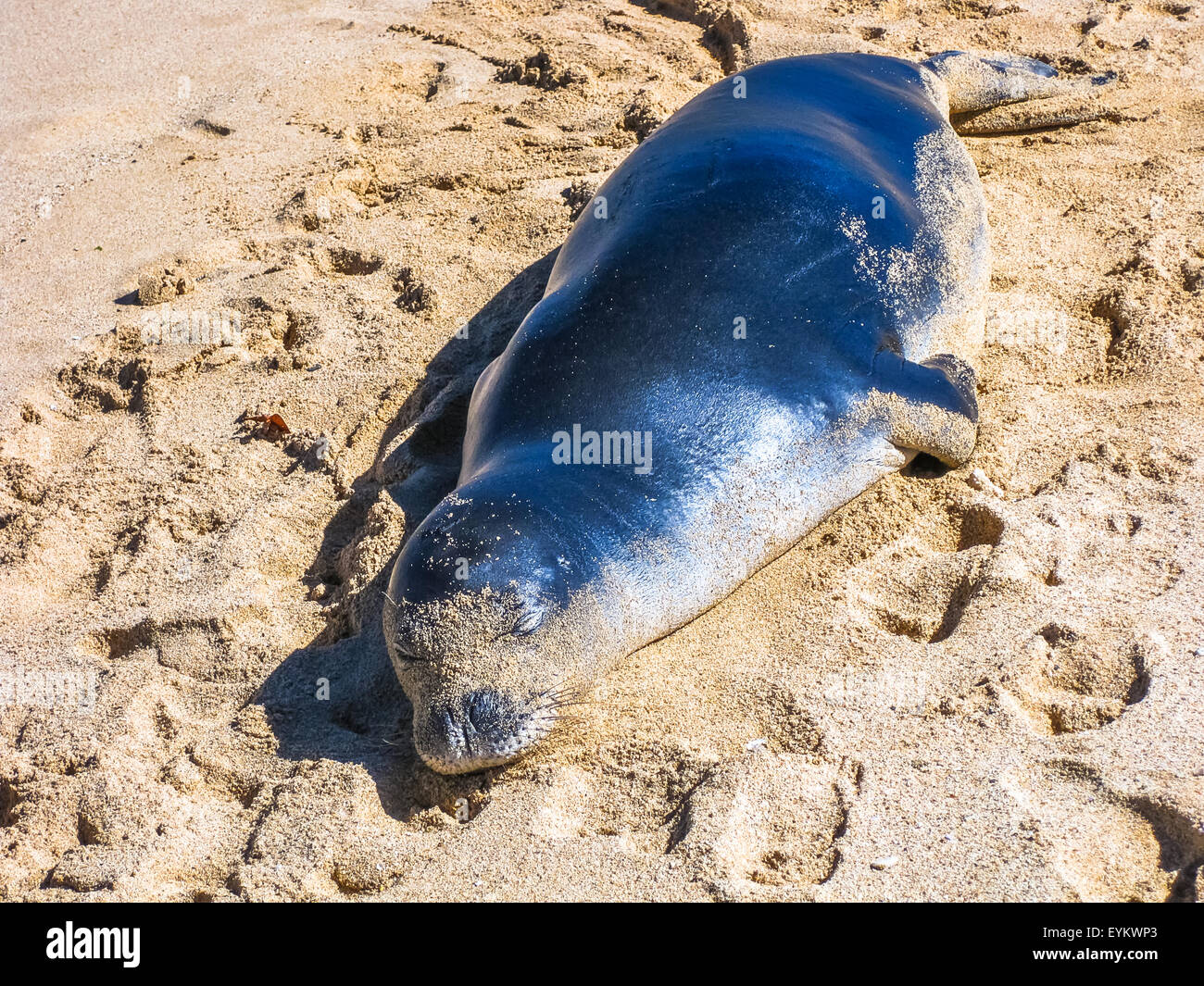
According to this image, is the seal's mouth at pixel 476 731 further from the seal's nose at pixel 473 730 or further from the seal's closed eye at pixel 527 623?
the seal's closed eye at pixel 527 623

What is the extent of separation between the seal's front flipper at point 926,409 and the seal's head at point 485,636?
1.17 meters

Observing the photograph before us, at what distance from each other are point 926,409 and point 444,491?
1.47 metres

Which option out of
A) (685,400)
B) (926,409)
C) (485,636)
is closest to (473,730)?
(485,636)

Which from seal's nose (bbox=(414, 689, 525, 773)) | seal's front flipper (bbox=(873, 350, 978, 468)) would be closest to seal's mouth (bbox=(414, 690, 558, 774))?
seal's nose (bbox=(414, 689, 525, 773))

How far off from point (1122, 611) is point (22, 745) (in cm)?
276

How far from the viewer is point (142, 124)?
597 cm

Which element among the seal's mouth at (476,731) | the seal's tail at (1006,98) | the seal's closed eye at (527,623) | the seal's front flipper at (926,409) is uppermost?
the seal's tail at (1006,98)

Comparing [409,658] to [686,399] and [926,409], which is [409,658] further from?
[926,409]

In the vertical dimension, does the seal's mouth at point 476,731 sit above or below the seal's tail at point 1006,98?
below

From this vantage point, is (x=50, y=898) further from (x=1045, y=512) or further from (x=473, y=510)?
(x=1045, y=512)

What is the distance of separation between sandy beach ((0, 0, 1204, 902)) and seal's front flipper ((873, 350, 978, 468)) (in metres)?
0.12

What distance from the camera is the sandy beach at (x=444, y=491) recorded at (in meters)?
2.60

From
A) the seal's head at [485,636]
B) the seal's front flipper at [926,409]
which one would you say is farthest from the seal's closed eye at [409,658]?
the seal's front flipper at [926,409]

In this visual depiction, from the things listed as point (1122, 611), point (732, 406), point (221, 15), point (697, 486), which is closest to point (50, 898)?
point (697, 486)
